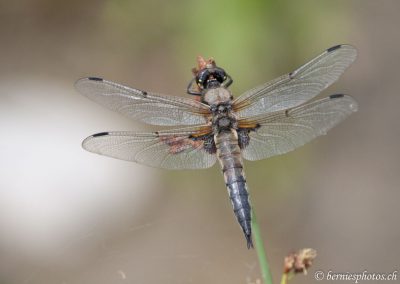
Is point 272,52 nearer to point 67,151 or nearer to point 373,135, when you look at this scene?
point 373,135

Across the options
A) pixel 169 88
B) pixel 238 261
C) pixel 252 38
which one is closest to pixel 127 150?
pixel 238 261

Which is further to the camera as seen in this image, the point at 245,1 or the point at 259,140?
the point at 245,1

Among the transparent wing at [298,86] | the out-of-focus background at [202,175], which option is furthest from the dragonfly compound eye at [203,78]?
the out-of-focus background at [202,175]

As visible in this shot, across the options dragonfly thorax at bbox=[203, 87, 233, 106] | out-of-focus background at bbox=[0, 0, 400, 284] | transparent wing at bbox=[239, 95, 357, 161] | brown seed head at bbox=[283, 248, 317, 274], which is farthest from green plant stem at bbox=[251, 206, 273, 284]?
out-of-focus background at bbox=[0, 0, 400, 284]

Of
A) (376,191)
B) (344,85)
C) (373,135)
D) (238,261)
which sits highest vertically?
(344,85)

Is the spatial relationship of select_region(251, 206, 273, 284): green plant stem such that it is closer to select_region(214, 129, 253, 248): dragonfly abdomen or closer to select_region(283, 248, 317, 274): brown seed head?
select_region(283, 248, 317, 274): brown seed head

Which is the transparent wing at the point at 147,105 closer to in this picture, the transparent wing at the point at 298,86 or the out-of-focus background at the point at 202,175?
the transparent wing at the point at 298,86

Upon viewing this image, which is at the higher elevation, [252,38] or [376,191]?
[252,38]
